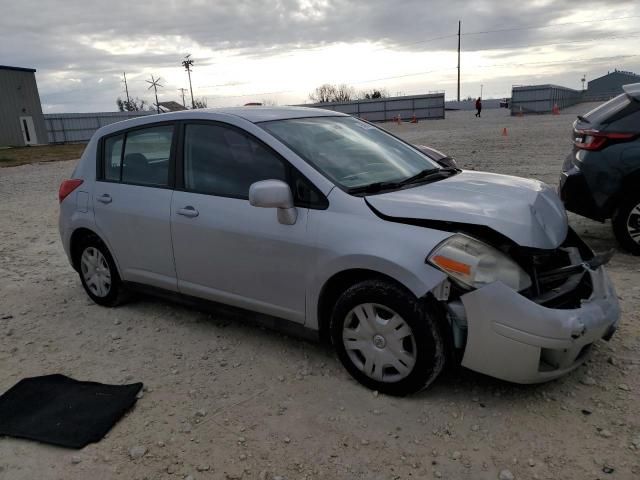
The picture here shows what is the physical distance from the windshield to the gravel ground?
4.21 feet

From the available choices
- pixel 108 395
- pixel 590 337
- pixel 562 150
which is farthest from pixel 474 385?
pixel 562 150

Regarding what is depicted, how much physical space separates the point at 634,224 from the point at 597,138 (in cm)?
92

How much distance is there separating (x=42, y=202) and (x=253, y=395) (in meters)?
9.89

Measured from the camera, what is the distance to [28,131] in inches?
1604

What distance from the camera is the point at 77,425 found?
10.1ft

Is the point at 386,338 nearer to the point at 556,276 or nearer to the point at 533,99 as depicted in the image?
the point at 556,276

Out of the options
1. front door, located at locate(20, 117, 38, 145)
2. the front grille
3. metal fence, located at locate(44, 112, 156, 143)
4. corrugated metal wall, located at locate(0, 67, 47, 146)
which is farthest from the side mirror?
metal fence, located at locate(44, 112, 156, 143)

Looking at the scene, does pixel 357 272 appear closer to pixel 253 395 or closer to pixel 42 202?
pixel 253 395

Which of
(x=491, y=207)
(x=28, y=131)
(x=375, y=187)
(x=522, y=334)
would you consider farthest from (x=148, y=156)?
(x=28, y=131)

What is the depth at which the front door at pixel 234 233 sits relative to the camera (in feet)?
11.2

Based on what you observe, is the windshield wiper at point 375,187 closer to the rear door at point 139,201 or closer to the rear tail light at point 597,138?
the rear door at point 139,201

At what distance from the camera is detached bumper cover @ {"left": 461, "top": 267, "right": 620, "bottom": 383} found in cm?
272

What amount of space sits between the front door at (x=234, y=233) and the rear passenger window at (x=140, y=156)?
26cm

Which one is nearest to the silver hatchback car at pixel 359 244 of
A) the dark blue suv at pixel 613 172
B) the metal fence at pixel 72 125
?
the dark blue suv at pixel 613 172
